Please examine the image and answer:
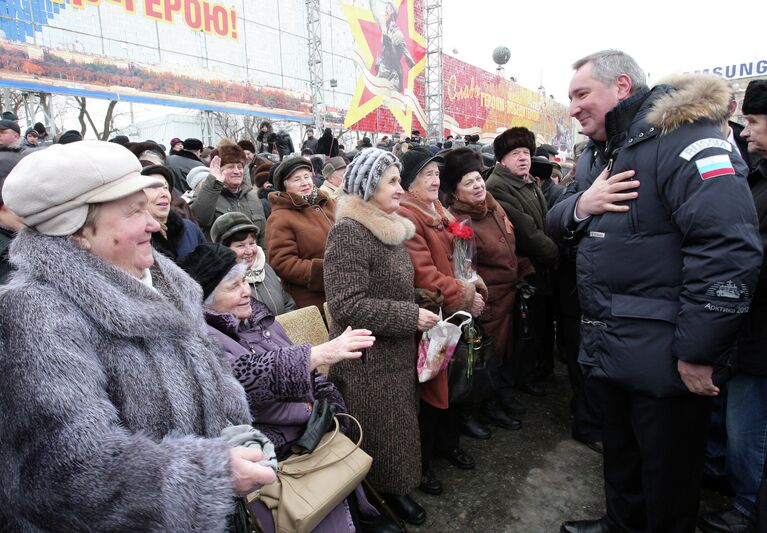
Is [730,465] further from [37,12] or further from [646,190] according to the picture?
[37,12]

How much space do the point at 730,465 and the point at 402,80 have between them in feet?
55.4

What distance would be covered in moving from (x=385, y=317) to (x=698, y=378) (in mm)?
1340

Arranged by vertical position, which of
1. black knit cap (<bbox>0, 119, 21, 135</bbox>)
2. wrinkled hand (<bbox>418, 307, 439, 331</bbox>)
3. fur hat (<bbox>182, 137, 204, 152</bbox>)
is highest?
black knit cap (<bbox>0, 119, 21, 135</bbox>)

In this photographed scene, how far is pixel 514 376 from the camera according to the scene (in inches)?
151

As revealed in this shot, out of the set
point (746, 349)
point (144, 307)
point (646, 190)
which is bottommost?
point (746, 349)

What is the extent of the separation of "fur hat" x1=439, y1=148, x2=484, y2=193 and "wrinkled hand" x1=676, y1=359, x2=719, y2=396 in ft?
6.40

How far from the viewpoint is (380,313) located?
2.39 m

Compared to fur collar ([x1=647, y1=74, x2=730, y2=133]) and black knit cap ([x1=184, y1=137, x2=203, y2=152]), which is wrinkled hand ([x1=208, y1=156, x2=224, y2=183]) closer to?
black knit cap ([x1=184, y1=137, x2=203, y2=152])

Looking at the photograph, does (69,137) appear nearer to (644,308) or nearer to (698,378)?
(644,308)

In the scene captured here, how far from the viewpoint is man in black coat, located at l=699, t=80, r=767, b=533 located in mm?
2287

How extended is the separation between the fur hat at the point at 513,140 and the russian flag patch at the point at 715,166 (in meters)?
2.14

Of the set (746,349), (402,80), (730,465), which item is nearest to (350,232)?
(746,349)

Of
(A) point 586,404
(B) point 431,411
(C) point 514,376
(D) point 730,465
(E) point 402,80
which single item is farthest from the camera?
(E) point 402,80

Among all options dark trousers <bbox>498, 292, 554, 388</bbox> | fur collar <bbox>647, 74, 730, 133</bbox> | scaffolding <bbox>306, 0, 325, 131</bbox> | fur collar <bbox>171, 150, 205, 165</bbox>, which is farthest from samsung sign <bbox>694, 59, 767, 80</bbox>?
fur collar <bbox>647, 74, 730, 133</bbox>
